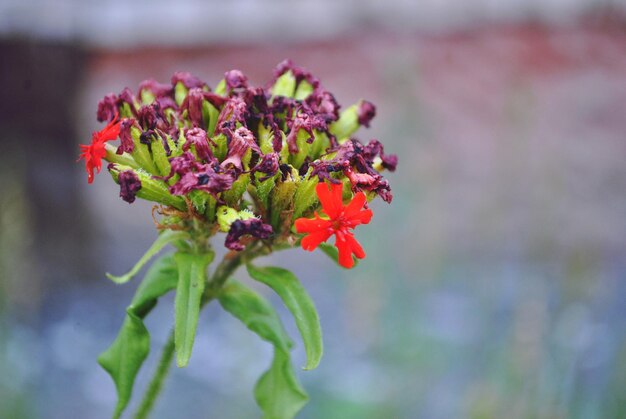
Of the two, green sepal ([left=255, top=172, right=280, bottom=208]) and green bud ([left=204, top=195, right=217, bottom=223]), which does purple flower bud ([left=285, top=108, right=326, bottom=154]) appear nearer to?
green sepal ([left=255, top=172, right=280, bottom=208])

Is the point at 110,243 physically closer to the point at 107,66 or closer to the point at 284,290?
the point at 107,66

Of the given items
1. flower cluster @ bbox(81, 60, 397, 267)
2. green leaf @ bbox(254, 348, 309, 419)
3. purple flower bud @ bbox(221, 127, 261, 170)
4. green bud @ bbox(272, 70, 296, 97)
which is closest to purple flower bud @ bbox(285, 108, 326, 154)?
flower cluster @ bbox(81, 60, 397, 267)

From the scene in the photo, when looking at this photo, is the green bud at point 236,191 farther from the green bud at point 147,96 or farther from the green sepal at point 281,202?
the green bud at point 147,96

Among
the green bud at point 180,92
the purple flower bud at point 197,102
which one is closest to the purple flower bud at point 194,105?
the purple flower bud at point 197,102

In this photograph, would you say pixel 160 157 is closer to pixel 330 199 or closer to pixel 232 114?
pixel 232 114

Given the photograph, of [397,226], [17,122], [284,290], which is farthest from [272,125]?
[17,122]
